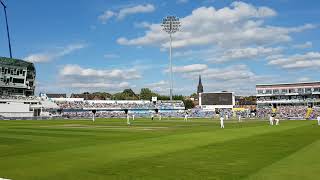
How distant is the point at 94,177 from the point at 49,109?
115 meters

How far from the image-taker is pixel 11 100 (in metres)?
111

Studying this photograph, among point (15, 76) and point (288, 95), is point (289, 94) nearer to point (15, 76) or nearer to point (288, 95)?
point (288, 95)

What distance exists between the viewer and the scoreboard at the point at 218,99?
14388 cm

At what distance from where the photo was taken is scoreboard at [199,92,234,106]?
143875 mm

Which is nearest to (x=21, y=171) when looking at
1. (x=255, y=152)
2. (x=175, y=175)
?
(x=175, y=175)

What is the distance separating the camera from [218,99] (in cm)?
14488

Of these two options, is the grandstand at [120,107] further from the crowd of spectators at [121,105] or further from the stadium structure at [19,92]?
the stadium structure at [19,92]

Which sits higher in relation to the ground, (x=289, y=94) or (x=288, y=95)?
(x=289, y=94)

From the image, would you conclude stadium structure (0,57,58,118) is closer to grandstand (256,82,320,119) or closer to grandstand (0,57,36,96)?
grandstand (0,57,36,96)

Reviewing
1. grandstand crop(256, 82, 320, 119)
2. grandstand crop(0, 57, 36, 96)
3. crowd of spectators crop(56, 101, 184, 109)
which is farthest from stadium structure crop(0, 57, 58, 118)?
grandstand crop(256, 82, 320, 119)

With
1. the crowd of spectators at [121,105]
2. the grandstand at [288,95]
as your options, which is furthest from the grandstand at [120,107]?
the grandstand at [288,95]

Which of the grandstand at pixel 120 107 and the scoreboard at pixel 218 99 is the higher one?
the scoreboard at pixel 218 99

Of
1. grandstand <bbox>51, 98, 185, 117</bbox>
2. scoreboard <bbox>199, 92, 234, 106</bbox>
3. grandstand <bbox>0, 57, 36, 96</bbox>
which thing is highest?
grandstand <bbox>0, 57, 36, 96</bbox>

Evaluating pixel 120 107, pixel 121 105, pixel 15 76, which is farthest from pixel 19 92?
pixel 121 105
